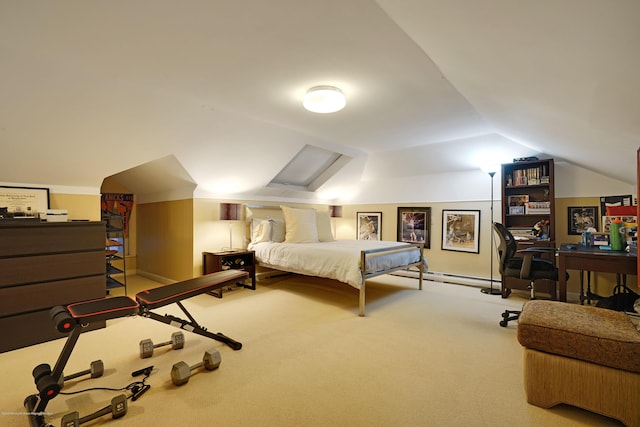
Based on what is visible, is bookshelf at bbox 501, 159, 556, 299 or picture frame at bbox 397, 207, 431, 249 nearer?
bookshelf at bbox 501, 159, 556, 299

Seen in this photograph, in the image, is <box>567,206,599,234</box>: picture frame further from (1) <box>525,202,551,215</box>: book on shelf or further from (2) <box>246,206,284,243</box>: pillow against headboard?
(2) <box>246,206,284,243</box>: pillow against headboard

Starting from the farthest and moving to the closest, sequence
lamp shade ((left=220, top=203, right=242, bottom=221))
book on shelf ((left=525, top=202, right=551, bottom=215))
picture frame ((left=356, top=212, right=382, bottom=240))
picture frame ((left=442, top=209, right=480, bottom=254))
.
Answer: picture frame ((left=356, top=212, right=382, bottom=240)) < picture frame ((left=442, top=209, right=480, bottom=254)) < lamp shade ((left=220, top=203, right=242, bottom=221)) < book on shelf ((left=525, top=202, right=551, bottom=215))

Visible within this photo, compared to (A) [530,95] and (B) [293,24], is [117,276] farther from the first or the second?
(A) [530,95]

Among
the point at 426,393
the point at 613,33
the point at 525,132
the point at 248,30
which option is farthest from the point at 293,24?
the point at 525,132

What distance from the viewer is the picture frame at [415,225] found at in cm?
554

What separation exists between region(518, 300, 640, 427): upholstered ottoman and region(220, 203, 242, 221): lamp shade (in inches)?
151

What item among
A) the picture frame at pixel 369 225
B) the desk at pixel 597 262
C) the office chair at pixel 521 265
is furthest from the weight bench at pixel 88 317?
the picture frame at pixel 369 225

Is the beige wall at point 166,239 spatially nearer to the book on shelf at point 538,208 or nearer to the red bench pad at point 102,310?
the red bench pad at point 102,310

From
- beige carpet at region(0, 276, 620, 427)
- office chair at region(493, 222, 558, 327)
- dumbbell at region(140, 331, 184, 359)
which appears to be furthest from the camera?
office chair at region(493, 222, 558, 327)

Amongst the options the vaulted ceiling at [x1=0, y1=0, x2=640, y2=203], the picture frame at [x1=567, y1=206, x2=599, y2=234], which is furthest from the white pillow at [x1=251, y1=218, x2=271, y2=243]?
the picture frame at [x1=567, y1=206, x2=599, y2=234]

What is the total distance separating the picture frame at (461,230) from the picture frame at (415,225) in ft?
0.95

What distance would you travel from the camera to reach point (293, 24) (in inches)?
74.1

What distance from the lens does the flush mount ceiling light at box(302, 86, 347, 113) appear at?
9.08 ft

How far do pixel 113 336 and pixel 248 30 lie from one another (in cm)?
294
